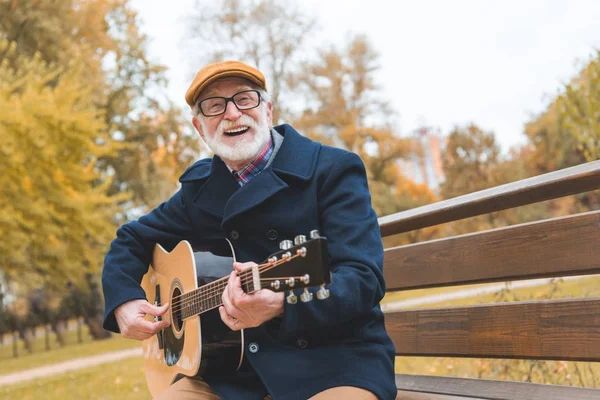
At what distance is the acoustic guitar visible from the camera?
6.09 feet

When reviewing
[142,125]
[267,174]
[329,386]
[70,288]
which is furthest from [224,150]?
[70,288]

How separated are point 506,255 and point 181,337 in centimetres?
134

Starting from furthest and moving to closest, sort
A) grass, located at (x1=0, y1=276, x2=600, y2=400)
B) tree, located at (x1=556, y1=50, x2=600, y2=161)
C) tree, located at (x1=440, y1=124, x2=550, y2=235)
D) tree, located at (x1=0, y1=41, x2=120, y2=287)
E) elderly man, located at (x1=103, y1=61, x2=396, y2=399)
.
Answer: tree, located at (x1=440, y1=124, x2=550, y2=235) < tree, located at (x1=0, y1=41, x2=120, y2=287) < tree, located at (x1=556, y1=50, x2=600, y2=161) < grass, located at (x1=0, y1=276, x2=600, y2=400) < elderly man, located at (x1=103, y1=61, x2=396, y2=399)

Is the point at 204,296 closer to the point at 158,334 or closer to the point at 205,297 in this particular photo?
the point at 205,297

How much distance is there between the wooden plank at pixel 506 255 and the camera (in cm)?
224

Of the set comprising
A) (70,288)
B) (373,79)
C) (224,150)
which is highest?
(373,79)

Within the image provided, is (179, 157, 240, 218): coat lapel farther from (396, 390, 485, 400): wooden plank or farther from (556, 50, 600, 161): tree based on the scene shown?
(556, 50, 600, 161): tree

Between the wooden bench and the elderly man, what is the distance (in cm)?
43

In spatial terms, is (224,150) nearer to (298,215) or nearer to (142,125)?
(298,215)

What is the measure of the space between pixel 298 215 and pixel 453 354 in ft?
2.91

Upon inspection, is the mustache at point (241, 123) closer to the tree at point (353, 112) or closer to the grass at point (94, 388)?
the grass at point (94, 388)

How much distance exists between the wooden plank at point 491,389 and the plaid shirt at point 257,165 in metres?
1.08

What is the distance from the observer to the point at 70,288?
2406cm

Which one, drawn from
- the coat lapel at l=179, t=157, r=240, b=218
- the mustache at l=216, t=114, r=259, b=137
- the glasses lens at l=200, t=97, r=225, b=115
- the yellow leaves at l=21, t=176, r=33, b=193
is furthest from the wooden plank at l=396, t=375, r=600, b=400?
the yellow leaves at l=21, t=176, r=33, b=193
